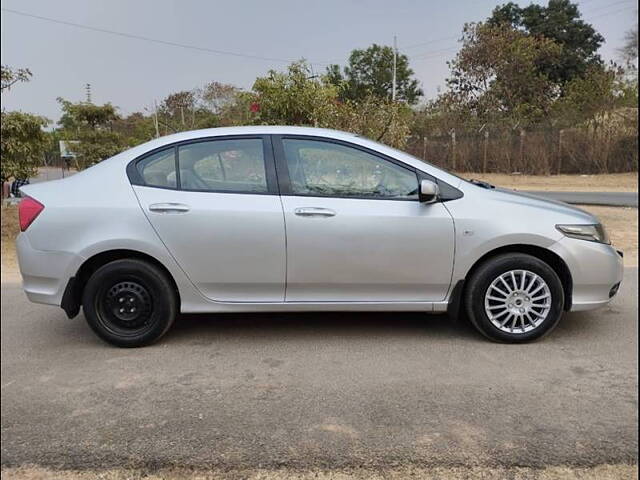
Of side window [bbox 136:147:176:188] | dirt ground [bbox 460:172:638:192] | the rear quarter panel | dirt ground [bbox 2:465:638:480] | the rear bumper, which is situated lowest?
dirt ground [bbox 2:465:638:480]

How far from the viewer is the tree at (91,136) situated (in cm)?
582

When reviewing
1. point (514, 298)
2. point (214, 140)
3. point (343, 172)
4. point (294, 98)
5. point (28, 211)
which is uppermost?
point (294, 98)

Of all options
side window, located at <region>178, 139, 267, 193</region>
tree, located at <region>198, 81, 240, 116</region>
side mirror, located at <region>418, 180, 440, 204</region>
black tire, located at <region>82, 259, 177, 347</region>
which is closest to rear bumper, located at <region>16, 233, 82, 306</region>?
black tire, located at <region>82, 259, 177, 347</region>

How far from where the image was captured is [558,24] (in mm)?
2459

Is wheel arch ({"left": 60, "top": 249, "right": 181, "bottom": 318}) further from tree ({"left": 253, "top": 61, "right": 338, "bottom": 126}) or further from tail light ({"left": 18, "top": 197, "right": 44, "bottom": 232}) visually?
tree ({"left": 253, "top": 61, "right": 338, "bottom": 126})

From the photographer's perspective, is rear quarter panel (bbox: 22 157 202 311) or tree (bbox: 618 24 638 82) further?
rear quarter panel (bbox: 22 157 202 311)

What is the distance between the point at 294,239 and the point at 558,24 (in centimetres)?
199

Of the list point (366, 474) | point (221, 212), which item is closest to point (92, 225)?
point (221, 212)

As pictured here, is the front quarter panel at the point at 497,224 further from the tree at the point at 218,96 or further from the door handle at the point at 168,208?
the door handle at the point at 168,208

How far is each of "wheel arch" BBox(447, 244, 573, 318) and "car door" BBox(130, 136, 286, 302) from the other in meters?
1.24

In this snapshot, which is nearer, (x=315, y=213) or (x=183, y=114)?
(x=183, y=114)

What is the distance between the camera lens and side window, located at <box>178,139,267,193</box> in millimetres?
3689

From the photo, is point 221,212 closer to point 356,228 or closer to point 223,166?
point 223,166

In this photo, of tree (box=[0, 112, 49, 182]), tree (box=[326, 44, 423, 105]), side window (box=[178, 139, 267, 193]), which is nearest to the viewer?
tree (box=[326, 44, 423, 105])
